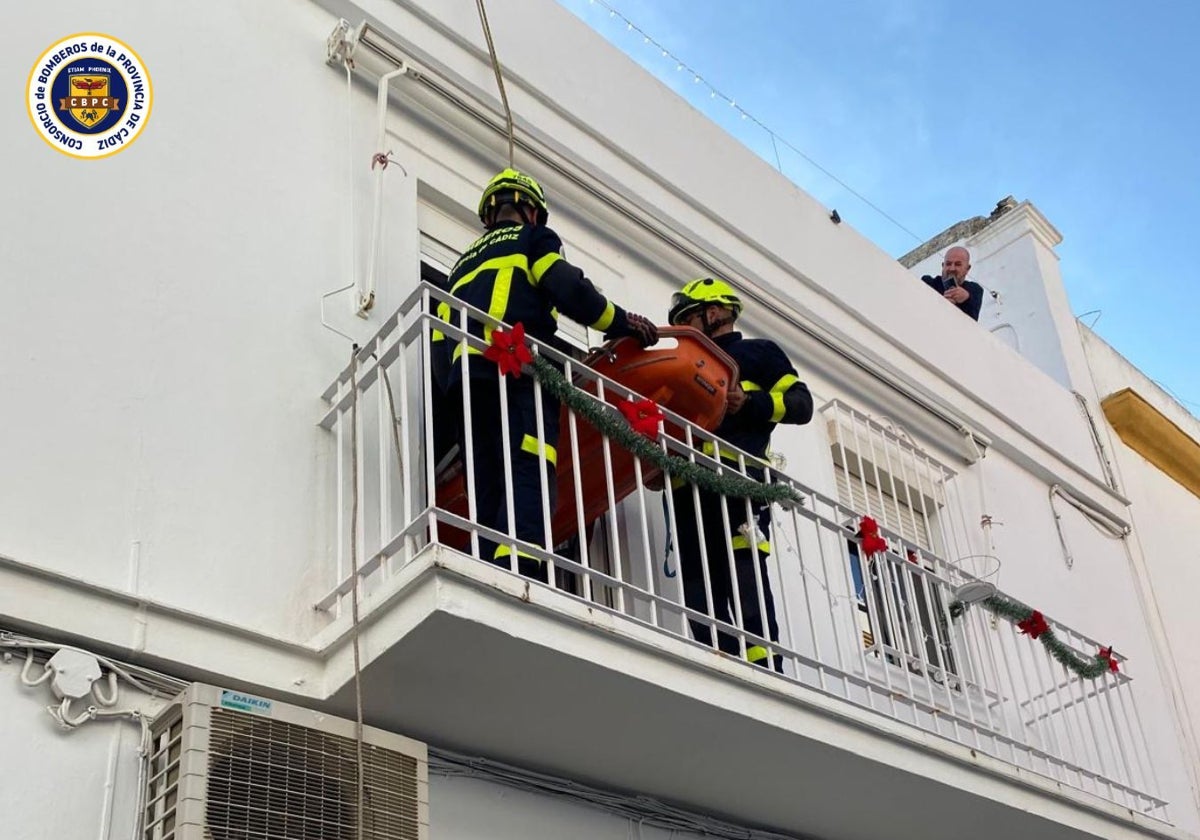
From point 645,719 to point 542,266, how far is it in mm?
1815

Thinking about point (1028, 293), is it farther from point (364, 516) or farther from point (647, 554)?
point (364, 516)

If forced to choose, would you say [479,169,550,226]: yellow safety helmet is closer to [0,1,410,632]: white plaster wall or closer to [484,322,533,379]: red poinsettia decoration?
[0,1,410,632]: white plaster wall

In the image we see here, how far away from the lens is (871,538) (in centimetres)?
664

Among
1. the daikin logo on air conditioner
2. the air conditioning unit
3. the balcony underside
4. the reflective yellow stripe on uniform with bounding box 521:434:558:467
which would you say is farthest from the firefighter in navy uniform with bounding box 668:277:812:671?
the daikin logo on air conditioner

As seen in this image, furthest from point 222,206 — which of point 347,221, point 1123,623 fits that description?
point 1123,623

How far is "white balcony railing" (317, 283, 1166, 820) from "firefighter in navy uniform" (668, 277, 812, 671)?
0.09 metres

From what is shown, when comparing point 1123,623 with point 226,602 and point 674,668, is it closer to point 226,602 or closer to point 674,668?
point 674,668

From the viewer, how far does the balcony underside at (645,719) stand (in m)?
4.68

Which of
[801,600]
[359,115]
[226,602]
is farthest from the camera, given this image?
[801,600]

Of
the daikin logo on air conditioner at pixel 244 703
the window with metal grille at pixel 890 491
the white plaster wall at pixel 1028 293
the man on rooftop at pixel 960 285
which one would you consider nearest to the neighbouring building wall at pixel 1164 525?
the white plaster wall at pixel 1028 293

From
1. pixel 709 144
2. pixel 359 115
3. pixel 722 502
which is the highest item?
pixel 709 144

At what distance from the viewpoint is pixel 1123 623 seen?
10.2 meters

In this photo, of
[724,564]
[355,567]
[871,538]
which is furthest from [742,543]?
[355,567]

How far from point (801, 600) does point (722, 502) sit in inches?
67.1
